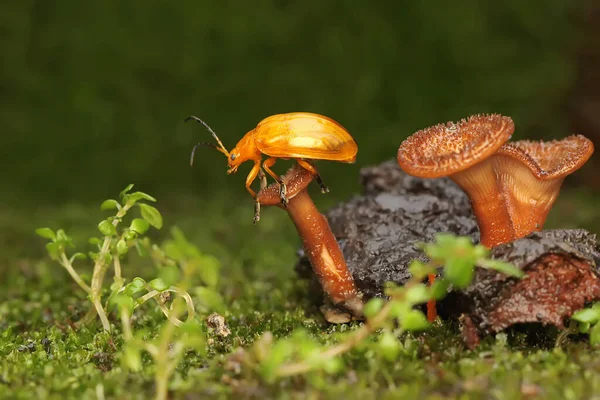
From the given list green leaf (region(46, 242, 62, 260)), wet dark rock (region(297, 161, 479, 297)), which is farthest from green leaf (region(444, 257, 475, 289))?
green leaf (region(46, 242, 62, 260))

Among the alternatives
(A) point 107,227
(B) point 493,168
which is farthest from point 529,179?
(A) point 107,227

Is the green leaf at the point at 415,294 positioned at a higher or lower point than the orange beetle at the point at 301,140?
lower

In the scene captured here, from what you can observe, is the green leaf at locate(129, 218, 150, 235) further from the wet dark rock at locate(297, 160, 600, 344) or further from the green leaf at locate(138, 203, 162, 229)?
the wet dark rock at locate(297, 160, 600, 344)

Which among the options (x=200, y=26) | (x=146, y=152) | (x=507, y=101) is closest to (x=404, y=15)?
(x=507, y=101)

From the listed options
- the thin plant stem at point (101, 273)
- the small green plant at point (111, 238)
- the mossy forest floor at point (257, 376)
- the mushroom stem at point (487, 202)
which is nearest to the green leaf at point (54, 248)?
the small green plant at point (111, 238)

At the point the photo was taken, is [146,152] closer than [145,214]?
No

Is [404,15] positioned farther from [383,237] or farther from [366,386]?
[366,386]

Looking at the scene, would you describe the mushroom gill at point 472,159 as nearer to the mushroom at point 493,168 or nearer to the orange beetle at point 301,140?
the mushroom at point 493,168
